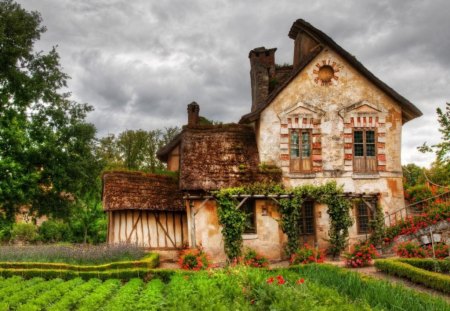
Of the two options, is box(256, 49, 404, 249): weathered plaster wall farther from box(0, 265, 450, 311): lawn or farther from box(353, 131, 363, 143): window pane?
box(0, 265, 450, 311): lawn

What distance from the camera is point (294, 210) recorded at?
1798 cm

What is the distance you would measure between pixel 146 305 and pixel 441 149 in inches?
350

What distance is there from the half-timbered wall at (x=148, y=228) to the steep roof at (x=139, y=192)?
1.88 ft

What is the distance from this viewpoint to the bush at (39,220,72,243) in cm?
3531

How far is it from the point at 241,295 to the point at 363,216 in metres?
13.2

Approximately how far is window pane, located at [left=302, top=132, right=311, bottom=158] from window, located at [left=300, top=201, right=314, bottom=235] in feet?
7.43

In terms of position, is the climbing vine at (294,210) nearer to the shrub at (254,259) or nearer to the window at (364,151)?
the shrub at (254,259)

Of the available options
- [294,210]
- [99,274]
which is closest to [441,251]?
[294,210]

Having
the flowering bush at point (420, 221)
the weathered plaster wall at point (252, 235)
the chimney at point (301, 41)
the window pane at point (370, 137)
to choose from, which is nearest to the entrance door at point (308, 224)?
the weathered plaster wall at point (252, 235)

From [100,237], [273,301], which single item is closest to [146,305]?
[273,301]

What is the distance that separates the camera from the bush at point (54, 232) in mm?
35312

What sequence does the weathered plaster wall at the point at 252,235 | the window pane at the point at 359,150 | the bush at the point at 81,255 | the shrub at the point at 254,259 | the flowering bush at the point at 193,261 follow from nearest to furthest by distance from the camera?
the flowering bush at the point at 193,261 → the shrub at the point at 254,259 → the bush at the point at 81,255 → the weathered plaster wall at the point at 252,235 → the window pane at the point at 359,150

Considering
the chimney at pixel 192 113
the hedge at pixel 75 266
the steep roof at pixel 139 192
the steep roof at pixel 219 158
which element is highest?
the chimney at pixel 192 113

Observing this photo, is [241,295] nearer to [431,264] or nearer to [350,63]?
[431,264]
